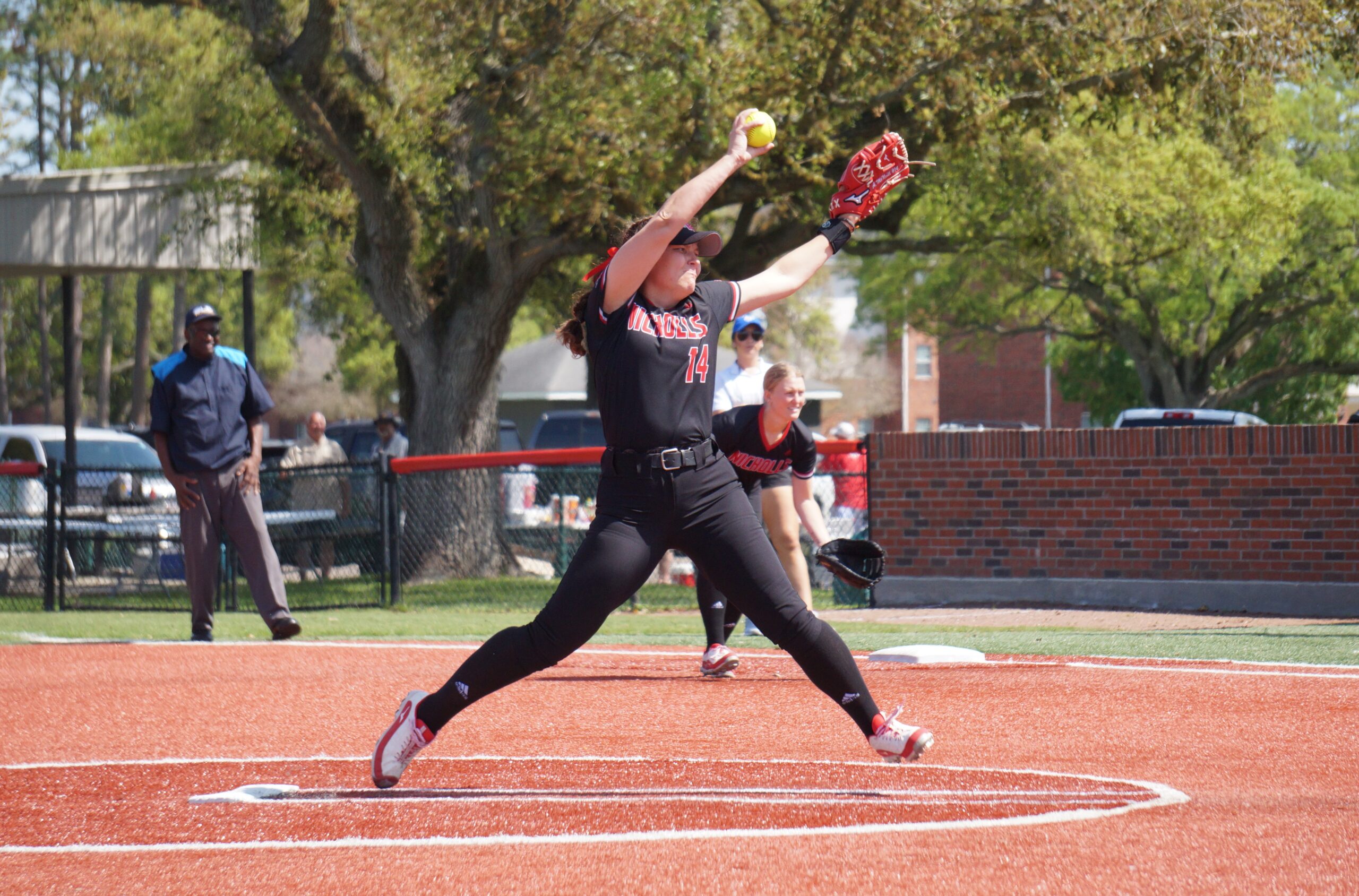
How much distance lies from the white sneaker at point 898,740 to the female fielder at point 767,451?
2693 millimetres

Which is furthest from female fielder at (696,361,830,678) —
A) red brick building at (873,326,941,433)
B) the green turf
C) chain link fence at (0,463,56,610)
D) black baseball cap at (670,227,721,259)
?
red brick building at (873,326,941,433)

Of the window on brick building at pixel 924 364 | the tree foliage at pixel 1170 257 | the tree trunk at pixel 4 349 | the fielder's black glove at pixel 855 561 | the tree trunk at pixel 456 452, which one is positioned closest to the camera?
the fielder's black glove at pixel 855 561

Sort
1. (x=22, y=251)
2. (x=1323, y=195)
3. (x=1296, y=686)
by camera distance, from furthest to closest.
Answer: (x=1323, y=195), (x=22, y=251), (x=1296, y=686)

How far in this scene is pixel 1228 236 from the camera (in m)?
23.5

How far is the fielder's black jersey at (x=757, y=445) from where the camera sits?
25.3 ft

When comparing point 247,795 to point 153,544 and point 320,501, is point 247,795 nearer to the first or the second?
point 320,501

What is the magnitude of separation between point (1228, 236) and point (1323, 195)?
34.7ft

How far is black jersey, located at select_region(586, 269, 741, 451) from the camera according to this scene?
474 cm

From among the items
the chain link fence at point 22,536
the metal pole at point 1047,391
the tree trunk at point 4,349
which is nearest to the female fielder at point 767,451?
the chain link fence at point 22,536

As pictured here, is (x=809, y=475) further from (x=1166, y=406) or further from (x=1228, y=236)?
(x=1166, y=406)

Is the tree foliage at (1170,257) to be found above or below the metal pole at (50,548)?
above

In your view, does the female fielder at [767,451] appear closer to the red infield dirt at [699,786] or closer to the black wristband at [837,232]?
the red infield dirt at [699,786]

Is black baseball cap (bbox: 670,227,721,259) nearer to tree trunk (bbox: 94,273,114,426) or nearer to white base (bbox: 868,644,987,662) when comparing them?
white base (bbox: 868,644,987,662)

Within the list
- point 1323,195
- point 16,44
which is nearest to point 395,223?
point 16,44
